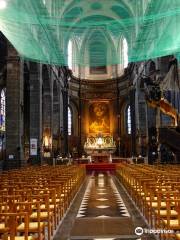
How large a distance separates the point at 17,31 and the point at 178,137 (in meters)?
10.8

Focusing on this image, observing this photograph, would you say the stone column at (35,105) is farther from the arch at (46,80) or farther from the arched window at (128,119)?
the arched window at (128,119)

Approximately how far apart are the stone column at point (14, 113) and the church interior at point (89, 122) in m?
0.06

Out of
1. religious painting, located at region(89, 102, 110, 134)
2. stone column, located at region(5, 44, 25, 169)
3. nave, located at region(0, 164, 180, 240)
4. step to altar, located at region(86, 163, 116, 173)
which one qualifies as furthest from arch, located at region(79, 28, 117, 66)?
nave, located at region(0, 164, 180, 240)

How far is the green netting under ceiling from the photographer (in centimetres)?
1566

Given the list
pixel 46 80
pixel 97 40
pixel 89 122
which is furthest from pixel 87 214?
pixel 89 122

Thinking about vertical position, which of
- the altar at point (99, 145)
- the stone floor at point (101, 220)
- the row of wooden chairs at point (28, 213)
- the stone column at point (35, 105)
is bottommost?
the stone floor at point (101, 220)

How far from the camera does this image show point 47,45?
25609mm

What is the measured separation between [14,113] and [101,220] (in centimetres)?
1298

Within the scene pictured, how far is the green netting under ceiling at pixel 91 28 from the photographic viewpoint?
51.4ft

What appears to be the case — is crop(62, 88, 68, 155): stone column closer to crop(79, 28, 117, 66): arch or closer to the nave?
crop(79, 28, 117, 66): arch

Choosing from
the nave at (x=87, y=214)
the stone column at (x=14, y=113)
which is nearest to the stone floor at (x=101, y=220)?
the nave at (x=87, y=214)

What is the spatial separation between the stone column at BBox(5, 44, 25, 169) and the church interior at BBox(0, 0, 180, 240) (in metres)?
0.06

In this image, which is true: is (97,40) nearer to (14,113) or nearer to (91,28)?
(91,28)

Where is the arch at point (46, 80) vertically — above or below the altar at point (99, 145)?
above
